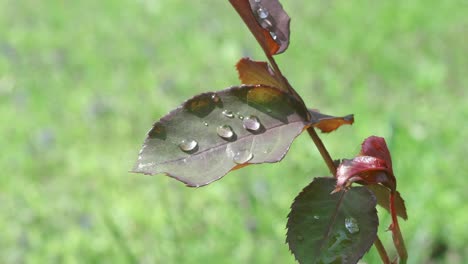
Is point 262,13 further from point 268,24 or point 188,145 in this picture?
point 188,145

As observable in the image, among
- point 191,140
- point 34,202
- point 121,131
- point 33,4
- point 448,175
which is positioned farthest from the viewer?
point 33,4

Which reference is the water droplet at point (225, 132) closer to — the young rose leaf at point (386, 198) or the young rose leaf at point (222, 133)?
the young rose leaf at point (222, 133)

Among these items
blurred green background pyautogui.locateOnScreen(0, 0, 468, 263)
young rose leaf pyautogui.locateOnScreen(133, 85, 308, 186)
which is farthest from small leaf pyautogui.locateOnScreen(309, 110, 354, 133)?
blurred green background pyautogui.locateOnScreen(0, 0, 468, 263)

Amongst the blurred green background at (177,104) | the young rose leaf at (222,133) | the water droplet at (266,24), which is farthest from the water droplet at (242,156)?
the blurred green background at (177,104)

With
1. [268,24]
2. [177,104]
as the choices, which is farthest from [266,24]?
[177,104]

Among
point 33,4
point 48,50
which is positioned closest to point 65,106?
point 48,50

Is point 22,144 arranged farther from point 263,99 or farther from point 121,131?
point 263,99

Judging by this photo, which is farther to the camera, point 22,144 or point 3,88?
point 3,88

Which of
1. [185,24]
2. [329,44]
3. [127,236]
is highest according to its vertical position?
[127,236]

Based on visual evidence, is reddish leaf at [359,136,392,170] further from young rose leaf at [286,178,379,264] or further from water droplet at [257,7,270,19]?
water droplet at [257,7,270,19]
